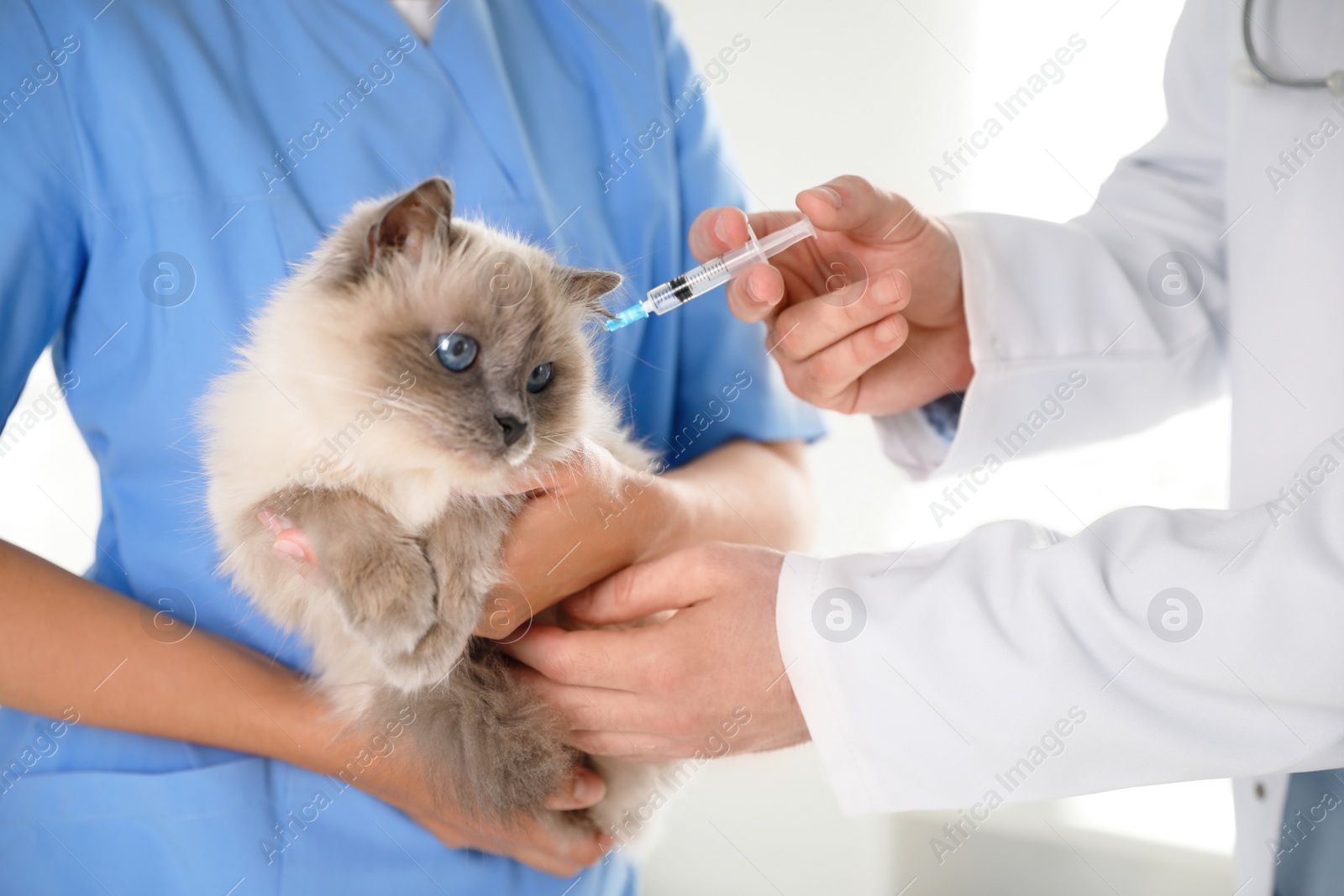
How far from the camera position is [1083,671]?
3.18ft

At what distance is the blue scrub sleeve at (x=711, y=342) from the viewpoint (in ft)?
5.19

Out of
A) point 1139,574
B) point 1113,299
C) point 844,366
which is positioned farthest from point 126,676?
point 1113,299

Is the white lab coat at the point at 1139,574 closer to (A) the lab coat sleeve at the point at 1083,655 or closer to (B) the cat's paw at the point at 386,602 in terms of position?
(A) the lab coat sleeve at the point at 1083,655

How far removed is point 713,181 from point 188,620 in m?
1.13

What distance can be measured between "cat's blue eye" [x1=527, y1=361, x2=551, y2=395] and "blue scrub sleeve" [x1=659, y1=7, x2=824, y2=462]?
1.41ft

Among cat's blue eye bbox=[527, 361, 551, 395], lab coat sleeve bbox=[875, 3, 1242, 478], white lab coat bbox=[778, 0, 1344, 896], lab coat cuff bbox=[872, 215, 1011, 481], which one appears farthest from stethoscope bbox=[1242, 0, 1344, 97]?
cat's blue eye bbox=[527, 361, 551, 395]

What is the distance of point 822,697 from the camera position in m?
1.07

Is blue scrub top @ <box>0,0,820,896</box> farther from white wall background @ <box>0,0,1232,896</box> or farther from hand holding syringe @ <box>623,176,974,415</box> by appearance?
white wall background @ <box>0,0,1232,896</box>

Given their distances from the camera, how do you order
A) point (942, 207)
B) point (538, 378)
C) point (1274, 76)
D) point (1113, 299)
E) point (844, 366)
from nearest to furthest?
1. point (538, 378)
2. point (1274, 76)
3. point (844, 366)
4. point (1113, 299)
5. point (942, 207)

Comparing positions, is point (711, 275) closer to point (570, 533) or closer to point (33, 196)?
point (570, 533)

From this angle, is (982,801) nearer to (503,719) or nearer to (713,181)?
(503,719)

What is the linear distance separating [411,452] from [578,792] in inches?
22.2

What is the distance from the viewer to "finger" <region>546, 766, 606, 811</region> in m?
1.23

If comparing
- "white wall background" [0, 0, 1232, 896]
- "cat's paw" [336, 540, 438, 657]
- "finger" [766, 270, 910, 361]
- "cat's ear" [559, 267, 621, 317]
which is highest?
"cat's ear" [559, 267, 621, 317]
